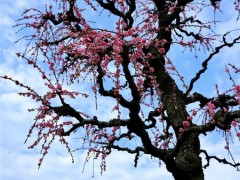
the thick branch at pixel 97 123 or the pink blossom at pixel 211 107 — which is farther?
the thick branch at pixel 97 123

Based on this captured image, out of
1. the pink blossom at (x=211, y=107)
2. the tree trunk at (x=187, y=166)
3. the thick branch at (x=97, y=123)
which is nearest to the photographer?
the pink blossom at (x=211, y=107)

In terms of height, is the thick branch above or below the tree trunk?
above

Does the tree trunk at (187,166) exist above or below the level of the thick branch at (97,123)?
below

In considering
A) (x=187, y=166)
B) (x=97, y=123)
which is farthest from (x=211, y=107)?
(x=97, y=123)

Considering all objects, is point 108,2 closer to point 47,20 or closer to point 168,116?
point 47,20

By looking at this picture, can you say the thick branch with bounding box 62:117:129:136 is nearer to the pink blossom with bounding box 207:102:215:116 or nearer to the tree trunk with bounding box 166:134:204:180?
the tree trunk with bounding box 166:134:204:180

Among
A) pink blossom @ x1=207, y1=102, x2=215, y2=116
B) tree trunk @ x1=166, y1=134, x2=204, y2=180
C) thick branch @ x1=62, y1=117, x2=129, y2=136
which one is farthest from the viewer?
tree trunk @ x1=166, y1=134, x2=204, y2=180

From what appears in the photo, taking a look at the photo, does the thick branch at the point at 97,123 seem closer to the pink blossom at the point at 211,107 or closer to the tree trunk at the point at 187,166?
the tree trunk at the point at 187,166

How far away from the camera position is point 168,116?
9.12 metres

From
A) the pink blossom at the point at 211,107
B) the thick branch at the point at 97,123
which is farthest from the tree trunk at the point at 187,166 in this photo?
the pink blossom at the point at 211,107

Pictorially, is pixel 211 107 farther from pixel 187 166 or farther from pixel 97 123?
pixel 97 123

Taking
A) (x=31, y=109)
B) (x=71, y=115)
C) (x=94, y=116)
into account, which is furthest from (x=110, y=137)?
(x=31, y=109)

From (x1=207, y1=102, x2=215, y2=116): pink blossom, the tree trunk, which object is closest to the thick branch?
the tree trunk

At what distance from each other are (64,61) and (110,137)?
2224 millimetres
